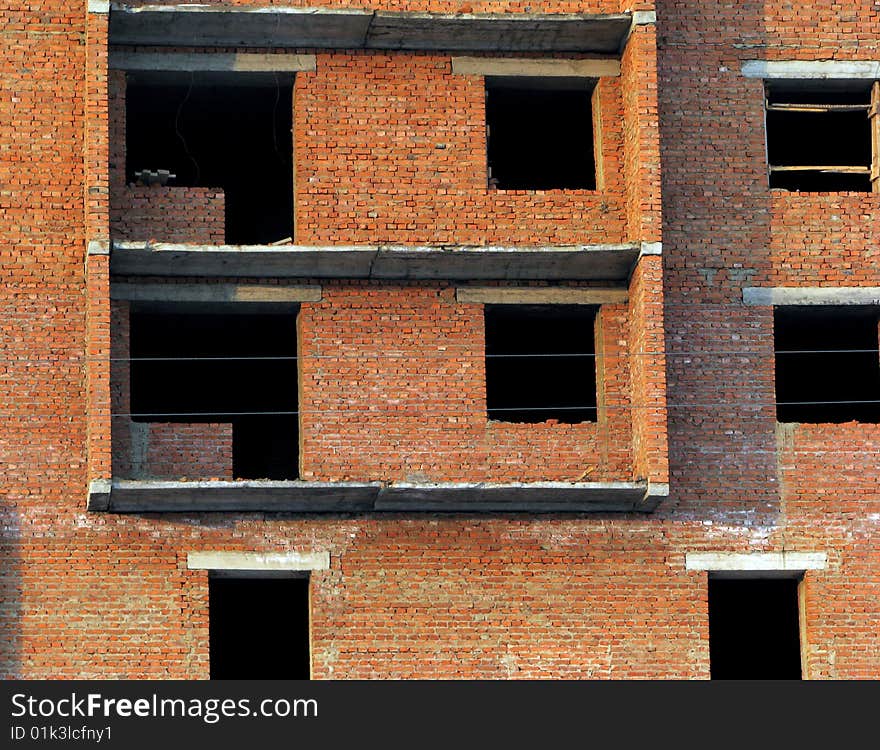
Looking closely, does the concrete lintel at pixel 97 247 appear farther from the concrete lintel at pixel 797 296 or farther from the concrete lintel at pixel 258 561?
the concrete lintel at pixel 797 296

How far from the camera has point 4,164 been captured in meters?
25.5

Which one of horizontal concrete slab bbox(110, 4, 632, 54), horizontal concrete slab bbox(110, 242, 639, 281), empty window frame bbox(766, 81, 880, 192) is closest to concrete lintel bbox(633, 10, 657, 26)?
horizontal concrete slab bbox(110, 4, 632, 54)

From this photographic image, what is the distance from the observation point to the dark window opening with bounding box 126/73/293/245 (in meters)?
28.2

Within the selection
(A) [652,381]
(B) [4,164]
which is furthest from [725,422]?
(B) [4,164]

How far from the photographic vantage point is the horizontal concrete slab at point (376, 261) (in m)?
25.0

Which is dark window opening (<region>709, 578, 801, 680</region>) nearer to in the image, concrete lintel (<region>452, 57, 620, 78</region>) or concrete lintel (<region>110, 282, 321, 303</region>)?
concrete lintel (<region>452, 57, 620, 78</region>)

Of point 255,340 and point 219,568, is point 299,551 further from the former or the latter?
point 255,340

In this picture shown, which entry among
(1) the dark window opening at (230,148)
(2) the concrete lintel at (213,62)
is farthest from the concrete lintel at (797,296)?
(1) the dark window opening at (230,148)

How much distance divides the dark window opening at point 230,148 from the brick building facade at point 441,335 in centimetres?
116

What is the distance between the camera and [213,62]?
25.9m

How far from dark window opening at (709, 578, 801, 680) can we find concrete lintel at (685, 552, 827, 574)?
367cm

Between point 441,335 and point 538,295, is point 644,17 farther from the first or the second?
point 441,335

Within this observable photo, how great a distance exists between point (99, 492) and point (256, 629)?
581cm

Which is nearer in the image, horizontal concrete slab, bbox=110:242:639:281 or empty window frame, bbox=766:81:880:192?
horizontal concrete slab, bbox=110:242:639:281
